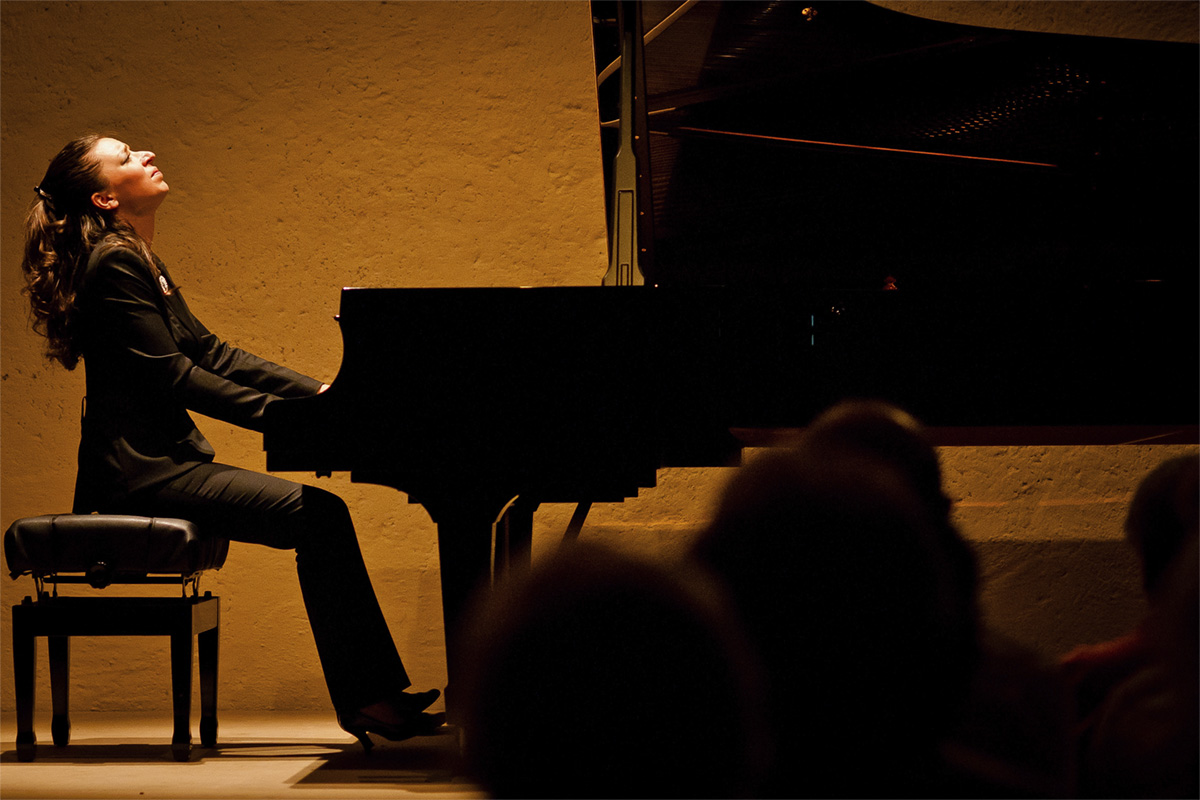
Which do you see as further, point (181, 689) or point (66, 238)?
point (66, 238)

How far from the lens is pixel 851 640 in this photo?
1.42m

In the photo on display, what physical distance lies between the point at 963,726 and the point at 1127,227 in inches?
55.8

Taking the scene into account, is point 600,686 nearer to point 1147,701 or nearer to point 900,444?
point 1147,701

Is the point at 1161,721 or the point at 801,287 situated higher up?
the point at 801,287

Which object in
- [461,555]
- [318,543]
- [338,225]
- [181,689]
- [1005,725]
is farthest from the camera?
[338,225]

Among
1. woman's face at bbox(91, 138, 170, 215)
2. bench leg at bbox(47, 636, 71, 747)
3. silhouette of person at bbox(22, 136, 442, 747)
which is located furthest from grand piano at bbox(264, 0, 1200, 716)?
bench leg at bbox(47, 636, 71, 747)

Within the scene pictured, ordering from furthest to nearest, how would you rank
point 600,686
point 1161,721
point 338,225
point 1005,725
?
point 338,225 → point 1005,725 → point 1161,721 → point 600,686

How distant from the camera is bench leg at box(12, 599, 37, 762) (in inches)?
86.2

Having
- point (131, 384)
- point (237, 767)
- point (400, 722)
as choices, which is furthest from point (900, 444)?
point (131, 384)

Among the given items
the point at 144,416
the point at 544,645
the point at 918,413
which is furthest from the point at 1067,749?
the point at 144,416

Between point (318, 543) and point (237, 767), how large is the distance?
51 centimetres

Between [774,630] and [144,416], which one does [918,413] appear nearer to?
[774,630]

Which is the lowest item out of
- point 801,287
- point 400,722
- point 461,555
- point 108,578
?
point 400,722

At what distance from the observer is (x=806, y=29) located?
2.40m
